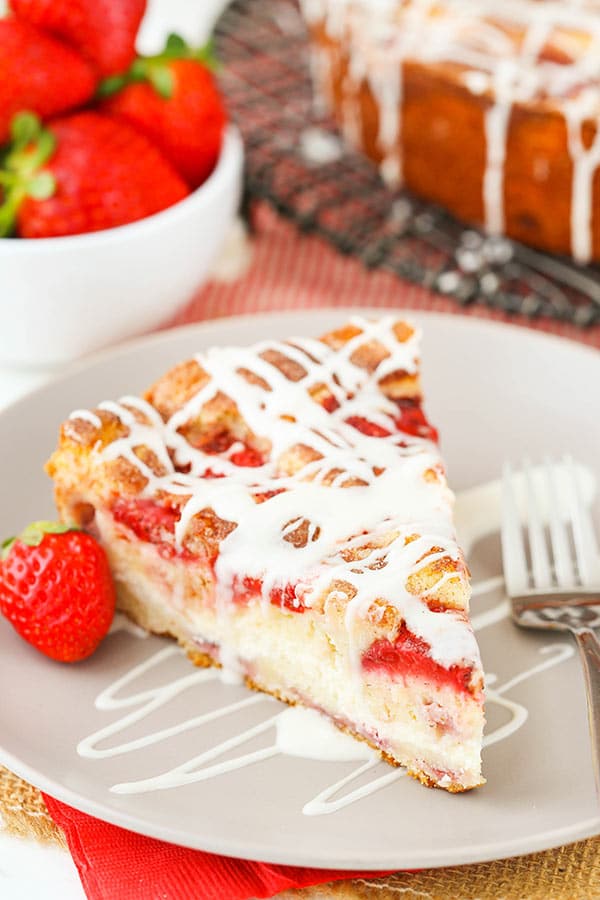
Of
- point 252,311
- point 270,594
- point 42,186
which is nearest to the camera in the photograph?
point 270,594

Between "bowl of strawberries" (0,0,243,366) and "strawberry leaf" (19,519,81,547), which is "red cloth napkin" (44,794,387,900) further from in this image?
"bowl of strawberries" (0,0,243,366)

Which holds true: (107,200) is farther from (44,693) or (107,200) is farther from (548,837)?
(548,837)

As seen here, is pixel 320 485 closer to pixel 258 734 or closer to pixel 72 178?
pixel 258 734

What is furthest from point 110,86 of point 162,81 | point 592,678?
point 592,678

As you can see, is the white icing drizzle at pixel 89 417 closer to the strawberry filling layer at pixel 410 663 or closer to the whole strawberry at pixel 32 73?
the strawberry filling layer at pixel 410 663

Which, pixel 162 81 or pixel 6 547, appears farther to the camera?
pixel 162 81

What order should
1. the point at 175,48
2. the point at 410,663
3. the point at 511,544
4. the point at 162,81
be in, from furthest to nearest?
the point at 175,48 < the point at 162,81 < the point at 511,544 < the point at 410,663

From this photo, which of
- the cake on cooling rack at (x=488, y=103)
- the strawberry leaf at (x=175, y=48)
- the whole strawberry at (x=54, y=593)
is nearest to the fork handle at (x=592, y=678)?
the whole strawberry at (x=54, y=593)
